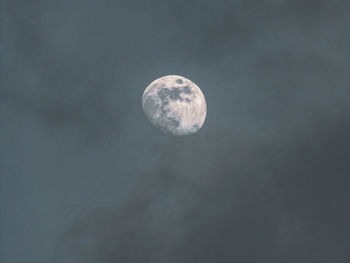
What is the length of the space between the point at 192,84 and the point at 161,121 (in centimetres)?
499

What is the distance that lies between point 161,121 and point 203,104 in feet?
15.3

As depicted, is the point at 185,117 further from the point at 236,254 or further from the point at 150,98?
the point at 236,254

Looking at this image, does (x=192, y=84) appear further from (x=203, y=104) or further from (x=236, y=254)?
(x=236, y=254)

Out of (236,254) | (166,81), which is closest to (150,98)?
(166,81)

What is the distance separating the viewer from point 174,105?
6862 cm

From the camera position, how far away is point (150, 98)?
69312 mm

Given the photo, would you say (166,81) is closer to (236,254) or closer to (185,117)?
(185,117)

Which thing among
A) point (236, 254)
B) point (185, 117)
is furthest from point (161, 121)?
point (236, 254)

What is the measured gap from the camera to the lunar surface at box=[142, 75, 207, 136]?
68.6m

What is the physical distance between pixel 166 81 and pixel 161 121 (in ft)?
13.4

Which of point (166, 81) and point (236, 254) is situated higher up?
point (166, 81)

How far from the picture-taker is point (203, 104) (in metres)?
70.1

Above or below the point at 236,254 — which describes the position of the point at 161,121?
above

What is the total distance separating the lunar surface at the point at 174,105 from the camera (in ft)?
225
